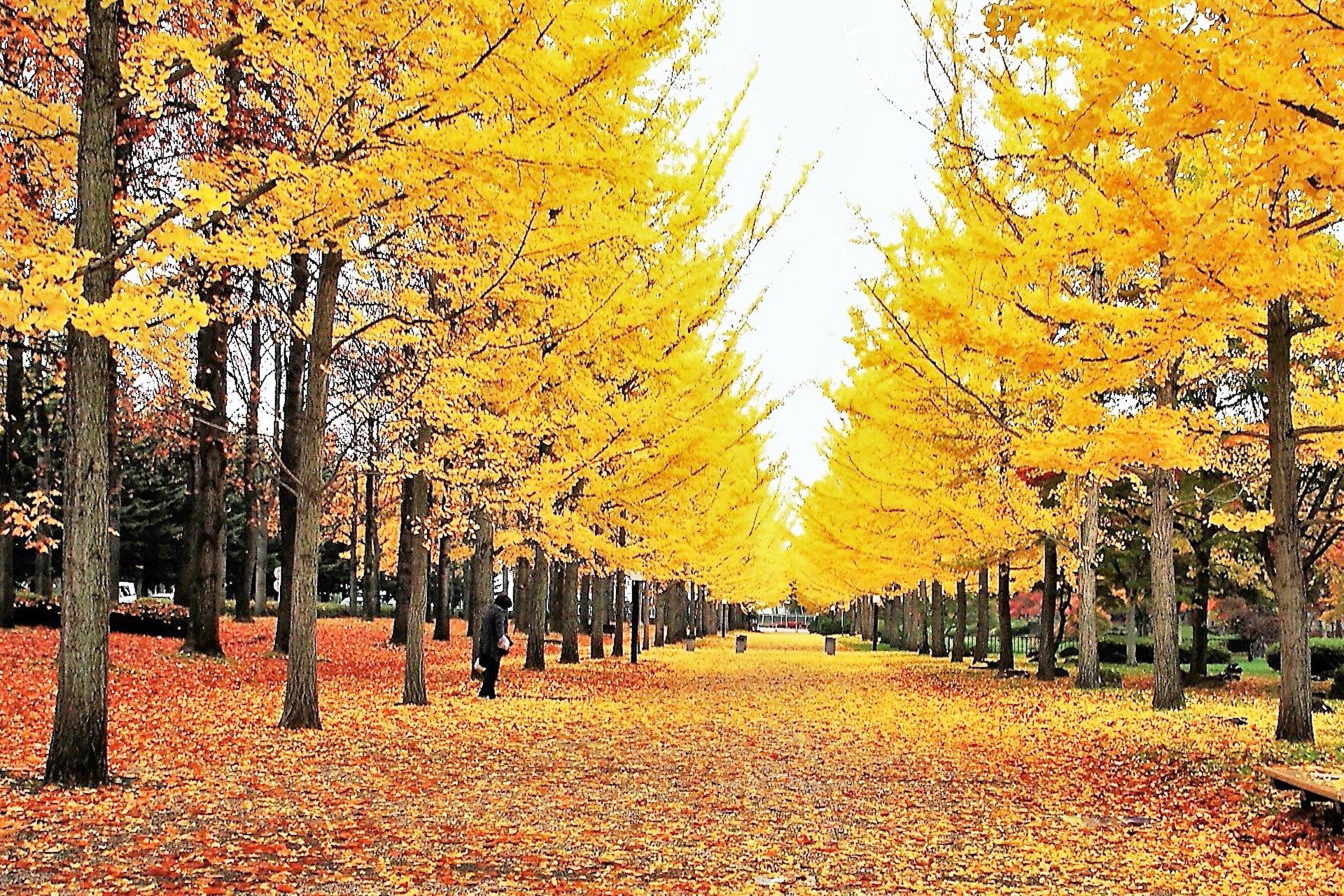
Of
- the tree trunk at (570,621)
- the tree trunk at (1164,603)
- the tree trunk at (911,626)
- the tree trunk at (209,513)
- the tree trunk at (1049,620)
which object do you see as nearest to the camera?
the tree trunk at (1164,603)

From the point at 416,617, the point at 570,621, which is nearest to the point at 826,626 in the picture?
the point at 570,621

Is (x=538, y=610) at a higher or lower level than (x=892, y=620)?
higher

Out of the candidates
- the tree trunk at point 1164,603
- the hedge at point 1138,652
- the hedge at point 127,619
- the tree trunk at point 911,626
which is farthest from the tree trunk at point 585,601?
the tree trunk at point 1164,603

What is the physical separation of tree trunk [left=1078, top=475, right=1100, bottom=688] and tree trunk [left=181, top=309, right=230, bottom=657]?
13.0 metres

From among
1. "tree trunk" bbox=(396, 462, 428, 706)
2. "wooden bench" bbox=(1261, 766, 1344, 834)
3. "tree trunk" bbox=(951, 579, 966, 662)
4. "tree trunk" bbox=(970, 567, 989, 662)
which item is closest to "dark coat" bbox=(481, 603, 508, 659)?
"tree trunk" bbox=(396, 462, 428, 706)

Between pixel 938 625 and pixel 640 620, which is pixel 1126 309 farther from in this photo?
pixel 640 620

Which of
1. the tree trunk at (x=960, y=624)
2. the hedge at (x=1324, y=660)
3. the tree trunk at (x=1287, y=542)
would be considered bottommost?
the hedge at (x=1324, y=660)

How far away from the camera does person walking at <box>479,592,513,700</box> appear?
1438 centimetres

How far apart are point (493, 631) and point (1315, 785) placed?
1001 centimetres

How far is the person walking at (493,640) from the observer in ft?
47.2

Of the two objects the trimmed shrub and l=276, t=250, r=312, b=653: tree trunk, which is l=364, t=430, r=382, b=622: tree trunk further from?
the trimmed shrub

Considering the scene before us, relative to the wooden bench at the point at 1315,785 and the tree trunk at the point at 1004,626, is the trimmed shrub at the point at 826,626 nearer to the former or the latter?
the tree trunk at the point at 1004,626

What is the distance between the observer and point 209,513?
18.5 meters

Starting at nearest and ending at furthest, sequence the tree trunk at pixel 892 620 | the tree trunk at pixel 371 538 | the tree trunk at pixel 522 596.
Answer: the tree trunk at pixel 371 538 → the tree trunk at pixel 522 596 → the tree trunk at pixel 892 620
